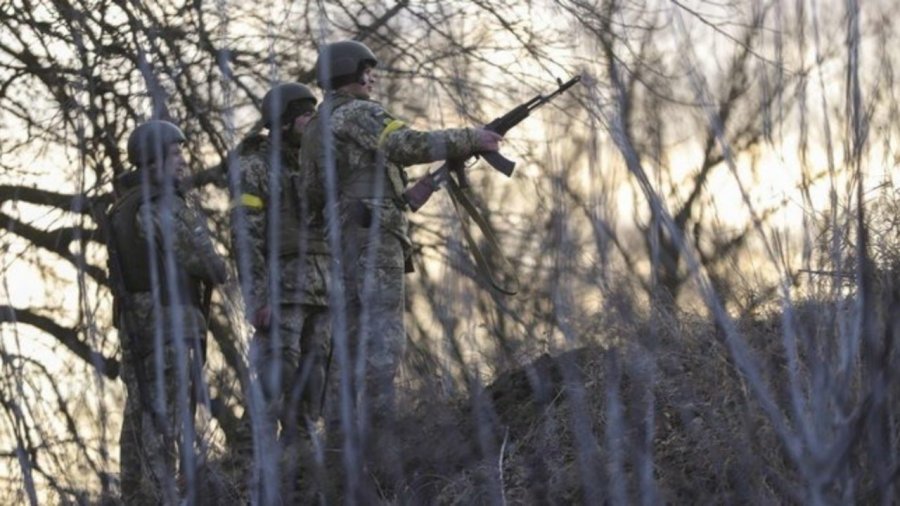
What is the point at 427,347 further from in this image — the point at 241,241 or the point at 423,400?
the point at 241,241

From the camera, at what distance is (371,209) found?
24.4 feet

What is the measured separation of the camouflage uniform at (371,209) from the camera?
730cm

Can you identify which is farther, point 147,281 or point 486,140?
point 147,281

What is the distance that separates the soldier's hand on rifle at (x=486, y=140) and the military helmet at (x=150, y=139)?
1018mm

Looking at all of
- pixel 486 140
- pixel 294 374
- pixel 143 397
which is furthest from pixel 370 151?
pixel 143 397

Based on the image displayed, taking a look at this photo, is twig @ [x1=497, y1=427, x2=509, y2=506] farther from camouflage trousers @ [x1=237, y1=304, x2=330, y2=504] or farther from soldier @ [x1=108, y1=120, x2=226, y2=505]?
soldier @ [x1=108, y1=120, x2=226, y2=505]

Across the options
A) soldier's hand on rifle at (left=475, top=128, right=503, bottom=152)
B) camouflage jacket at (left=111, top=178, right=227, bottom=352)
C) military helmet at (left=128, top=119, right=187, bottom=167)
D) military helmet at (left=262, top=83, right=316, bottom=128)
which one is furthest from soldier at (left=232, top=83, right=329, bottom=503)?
soldier's hand on rifle at (left=475, top=128, right=503, bottom=152)

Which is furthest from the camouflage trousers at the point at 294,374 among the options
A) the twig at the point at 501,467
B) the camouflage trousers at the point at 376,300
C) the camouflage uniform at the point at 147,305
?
the twig at the point at 501,467

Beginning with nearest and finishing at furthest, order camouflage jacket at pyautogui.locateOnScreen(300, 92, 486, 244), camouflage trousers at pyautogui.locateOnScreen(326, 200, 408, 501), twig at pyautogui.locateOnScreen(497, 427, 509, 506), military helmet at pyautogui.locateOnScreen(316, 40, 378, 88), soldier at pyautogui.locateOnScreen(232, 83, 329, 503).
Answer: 1. twig at pyautogui.locateOnScreen(497, 427, 509, 506)
2. camouflage jacket at pyautogui.locateOnScreen(300, 92, 486, 244)
3. camouflage trousers at pyautogui.locateOnScreen(326, 200, 408, 501)
4. military helmet at pyautogui.locateOnScreen(316, 40, 378, 88)
5. soldier at pyautogui.locateOnScreen(232, 83, 329, 503)

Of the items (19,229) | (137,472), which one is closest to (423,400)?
(137,472)

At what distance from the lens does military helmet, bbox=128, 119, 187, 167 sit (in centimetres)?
730

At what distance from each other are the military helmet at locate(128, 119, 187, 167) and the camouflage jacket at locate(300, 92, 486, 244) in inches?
18.0

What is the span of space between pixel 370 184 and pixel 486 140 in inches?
17.1

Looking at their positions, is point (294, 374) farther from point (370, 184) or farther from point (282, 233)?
point (370, 184)
